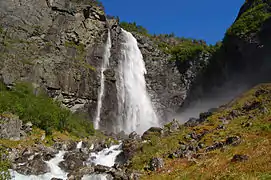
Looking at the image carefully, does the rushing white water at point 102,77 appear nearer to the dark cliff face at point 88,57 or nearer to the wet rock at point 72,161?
the dark cliff face at point 88,57

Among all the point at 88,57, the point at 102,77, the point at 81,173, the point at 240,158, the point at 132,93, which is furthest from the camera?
the point at 132,93

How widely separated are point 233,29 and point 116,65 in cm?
2511

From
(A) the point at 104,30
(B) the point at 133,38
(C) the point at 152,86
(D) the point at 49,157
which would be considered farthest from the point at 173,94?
(D) the point at 49,157

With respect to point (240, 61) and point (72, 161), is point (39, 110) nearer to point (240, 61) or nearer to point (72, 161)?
point (72, 161)

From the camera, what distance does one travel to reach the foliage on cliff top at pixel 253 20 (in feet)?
182

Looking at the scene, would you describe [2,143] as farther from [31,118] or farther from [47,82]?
[47,82]

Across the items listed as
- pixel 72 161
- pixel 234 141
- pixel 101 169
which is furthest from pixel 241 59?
pixel 101 169

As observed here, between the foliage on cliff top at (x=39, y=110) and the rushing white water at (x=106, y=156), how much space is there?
9.96 meters

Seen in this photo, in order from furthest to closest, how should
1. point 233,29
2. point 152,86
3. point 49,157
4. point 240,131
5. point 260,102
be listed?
1. point 152,86
2. point 233,29
3. point 260,102
4. point 49,157
5. point 240,131

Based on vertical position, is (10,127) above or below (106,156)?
above

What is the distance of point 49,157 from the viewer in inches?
1201

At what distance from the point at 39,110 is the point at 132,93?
2359 cm

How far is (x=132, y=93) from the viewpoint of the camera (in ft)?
200

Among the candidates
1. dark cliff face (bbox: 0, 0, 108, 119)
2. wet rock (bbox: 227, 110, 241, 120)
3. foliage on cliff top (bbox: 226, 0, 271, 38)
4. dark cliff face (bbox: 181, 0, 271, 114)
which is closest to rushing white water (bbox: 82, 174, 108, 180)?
wet rock (bbox: 227, 110, 241, 120)
